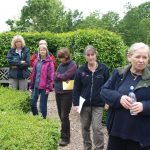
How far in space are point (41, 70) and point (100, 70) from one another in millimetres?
2260

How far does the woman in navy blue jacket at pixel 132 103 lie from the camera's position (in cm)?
458

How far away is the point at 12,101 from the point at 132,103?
3.43 m

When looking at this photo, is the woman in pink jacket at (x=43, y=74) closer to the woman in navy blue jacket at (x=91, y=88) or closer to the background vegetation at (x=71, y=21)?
the woman in navy blue jacket at (x=91, y=88)

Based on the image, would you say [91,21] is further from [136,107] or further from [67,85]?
[136,107]

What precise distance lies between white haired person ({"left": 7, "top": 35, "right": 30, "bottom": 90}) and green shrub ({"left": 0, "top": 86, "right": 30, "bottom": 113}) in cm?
122

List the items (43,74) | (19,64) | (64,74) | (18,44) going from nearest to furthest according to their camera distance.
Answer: (64,74) → (43,74) → (18,44) → (19,64)

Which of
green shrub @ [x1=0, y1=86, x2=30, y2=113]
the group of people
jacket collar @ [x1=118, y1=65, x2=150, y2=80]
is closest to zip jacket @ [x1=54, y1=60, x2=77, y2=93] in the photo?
the group of people

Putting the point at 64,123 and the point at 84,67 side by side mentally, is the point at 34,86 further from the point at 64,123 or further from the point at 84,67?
the point at 84,67

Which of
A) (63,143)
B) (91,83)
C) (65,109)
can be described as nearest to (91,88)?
(91,83)

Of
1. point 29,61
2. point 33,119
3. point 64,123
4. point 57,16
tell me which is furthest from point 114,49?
point 57,16

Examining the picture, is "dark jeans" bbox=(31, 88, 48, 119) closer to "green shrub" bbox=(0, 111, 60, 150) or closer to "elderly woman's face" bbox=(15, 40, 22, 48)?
"elderly woman's face" bbox=(15, 40, 22, 48)

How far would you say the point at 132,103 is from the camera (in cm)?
444

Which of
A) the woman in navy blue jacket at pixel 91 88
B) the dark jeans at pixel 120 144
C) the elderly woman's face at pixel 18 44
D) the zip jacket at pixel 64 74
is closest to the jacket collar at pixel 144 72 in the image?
the dark jeans at pixel 120 144

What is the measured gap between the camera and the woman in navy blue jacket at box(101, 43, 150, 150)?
4578 millimetres
